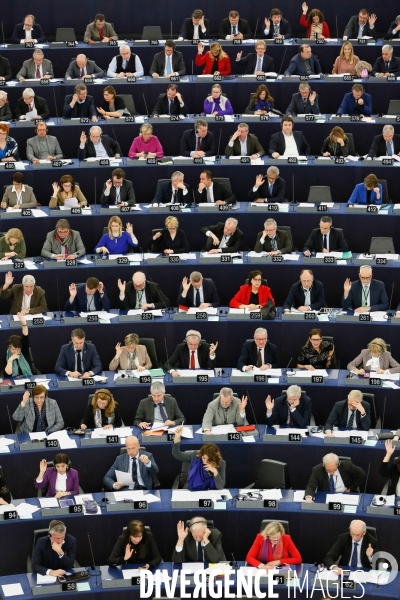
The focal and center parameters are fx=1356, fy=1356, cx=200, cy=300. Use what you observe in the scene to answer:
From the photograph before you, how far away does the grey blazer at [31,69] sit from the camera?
18062mm

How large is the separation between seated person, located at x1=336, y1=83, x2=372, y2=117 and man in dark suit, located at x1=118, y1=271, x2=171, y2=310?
410 centimetres

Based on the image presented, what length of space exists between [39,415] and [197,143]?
499cm

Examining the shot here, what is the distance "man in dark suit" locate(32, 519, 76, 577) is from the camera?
37.4 ft

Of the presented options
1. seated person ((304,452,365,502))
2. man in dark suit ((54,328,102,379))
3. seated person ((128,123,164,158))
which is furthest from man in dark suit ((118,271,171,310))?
seated person ((304,452,365,502))

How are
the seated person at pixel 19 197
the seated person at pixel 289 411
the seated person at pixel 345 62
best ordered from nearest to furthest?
the seated person at pixel 289 411
the seated person at pixel 19 197
the seated person at pixel 345 62

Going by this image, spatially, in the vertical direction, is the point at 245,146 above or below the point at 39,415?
above

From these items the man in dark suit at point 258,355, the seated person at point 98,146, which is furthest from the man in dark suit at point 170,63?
the man in dark suit at point 258,355

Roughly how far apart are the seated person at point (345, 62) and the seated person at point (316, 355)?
547cm

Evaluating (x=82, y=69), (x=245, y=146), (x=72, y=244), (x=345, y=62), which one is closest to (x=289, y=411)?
(x=72, y=244)

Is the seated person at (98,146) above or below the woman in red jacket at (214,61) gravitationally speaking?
below

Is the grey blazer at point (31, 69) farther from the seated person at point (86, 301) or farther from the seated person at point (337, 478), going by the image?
the seated person at point (337, 478)

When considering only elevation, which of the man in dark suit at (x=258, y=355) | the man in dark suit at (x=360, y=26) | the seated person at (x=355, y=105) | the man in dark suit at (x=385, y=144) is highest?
the man in dark suit at (x=360, y=26)

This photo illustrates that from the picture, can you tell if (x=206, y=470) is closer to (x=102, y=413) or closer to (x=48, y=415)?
(x=102, y=413)

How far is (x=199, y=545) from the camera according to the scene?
37.8 ft
